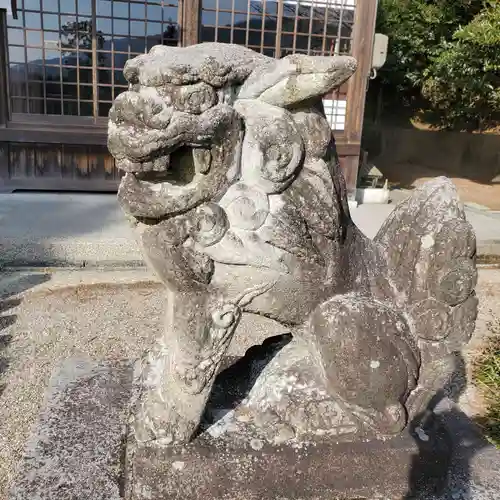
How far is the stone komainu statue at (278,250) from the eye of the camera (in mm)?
1268

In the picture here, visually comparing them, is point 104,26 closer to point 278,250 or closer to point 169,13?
point 169,13

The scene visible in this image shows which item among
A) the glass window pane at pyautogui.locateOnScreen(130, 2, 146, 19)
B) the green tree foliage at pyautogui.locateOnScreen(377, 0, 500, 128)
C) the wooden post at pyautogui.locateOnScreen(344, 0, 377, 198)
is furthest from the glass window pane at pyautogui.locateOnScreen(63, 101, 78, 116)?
the green tree foliage at pyautogui.locateOnScreen(377, 0, 500, 128)

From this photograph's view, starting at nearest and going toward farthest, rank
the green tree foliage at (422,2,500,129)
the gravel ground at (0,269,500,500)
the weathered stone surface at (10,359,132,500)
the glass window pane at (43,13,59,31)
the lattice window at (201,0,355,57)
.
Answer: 1. the weathered stone surface at (10,359,132,500)
2. the gravel ground at (0,269,500,500)
3. the green tree foliage at (422,2,500,129)
4. the lattice window at (201,0,355,57)
5. the glass window pane at (43,13,59,31)

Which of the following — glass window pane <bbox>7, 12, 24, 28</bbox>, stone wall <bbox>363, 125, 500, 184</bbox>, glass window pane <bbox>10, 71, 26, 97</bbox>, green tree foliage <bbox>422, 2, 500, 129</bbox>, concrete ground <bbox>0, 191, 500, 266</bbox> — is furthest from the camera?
stone wall <bbox>363, 125, 500, 184</bbox>

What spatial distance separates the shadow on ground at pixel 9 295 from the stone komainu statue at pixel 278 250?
2.08 m

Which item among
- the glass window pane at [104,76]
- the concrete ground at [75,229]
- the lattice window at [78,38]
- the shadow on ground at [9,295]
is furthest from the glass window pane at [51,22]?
the shadow on ground at [9,295]

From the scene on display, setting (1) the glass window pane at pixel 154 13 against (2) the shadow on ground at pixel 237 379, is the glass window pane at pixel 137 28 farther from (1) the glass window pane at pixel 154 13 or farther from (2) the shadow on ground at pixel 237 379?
(2) the shadow on ground at pixel 237 379

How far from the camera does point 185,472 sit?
140cm

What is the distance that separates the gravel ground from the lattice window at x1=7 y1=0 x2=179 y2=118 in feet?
10.3

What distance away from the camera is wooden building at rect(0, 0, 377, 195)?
670 cm

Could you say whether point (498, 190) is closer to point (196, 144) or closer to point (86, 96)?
point (86, 96)

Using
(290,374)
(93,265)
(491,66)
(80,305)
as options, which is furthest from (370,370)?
(491,66)

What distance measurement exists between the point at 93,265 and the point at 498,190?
809 cm

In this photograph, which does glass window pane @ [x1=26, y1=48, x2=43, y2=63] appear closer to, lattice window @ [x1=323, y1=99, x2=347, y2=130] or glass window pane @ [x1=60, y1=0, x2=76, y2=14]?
glass window pane @ [x1=60, y1=0, x2=76, y2=14]
